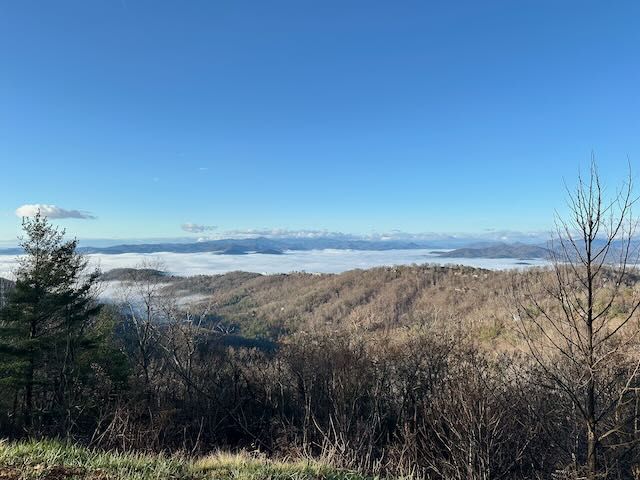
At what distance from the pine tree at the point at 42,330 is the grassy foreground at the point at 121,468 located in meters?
17.1

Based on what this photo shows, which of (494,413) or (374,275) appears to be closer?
(494,413)

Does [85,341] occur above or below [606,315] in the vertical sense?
below

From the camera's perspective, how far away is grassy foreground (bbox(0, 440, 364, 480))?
550 centimetres

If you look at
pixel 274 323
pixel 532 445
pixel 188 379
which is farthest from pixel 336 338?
pixel 274 323

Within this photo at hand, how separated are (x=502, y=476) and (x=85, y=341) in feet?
74.4

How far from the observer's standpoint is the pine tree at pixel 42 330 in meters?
21.5

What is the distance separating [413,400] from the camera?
27859 millimetres

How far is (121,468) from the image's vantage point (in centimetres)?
577

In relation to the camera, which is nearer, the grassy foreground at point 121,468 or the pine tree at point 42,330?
the grassy foreground at point 121,468

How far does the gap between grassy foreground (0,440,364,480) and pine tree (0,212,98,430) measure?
17077mm

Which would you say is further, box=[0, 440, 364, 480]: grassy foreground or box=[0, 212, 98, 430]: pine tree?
box=[0, 212, 98, 430]: pine tree

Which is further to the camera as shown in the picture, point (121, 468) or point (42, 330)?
point (42, 330)

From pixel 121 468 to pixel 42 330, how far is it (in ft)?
A: 70.5

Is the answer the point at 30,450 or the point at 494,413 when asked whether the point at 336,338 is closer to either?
the point at 494,413
